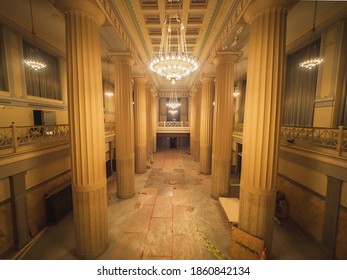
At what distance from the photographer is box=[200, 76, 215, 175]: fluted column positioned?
10750 millimetres

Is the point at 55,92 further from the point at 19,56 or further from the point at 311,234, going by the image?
the point at 311,234

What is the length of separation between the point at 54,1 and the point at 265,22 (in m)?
4.67

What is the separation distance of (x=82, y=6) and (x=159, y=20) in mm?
3313

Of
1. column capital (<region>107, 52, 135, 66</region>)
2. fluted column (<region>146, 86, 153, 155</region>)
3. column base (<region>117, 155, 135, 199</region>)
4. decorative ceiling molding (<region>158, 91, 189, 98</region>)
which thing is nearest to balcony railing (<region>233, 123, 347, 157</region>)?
column base (<region>117, 155, 135, 199</region>)

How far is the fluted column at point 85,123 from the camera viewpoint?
3762mm

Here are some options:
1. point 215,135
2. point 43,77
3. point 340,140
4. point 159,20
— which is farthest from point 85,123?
point 43,77

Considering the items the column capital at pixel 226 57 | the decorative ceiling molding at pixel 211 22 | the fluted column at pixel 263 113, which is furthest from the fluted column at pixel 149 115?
the fluted column at pixel 263 113

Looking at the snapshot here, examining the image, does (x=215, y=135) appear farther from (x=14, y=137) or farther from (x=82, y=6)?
(x=14, y=137)

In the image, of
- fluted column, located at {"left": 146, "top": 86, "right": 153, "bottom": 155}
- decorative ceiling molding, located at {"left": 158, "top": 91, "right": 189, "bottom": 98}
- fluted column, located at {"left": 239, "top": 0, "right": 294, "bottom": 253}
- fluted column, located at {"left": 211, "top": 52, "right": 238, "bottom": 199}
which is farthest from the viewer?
decorative ceiling molding, located at {"left": 158, "top": 91, "right": 189, "bottom": 98}

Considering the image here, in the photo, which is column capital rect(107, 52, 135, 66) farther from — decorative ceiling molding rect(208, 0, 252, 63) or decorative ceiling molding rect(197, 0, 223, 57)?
decorative ceiling molding rect(208, 0, 252, 63)

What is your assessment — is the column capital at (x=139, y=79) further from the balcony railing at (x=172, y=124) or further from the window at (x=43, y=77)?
the balcony railing at (x=172, y=124)

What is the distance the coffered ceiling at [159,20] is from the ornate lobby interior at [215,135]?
0.05 meters

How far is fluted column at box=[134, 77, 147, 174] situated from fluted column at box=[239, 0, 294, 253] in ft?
26.3

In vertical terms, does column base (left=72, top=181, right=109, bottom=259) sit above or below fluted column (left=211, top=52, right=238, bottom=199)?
below
